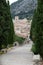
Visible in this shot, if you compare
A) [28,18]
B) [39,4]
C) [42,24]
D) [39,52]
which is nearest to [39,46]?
[39,52]

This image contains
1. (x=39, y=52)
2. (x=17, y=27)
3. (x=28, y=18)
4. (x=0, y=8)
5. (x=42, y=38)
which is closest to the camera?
(x=42, y=38)

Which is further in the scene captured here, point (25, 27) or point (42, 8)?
point (25, 27)

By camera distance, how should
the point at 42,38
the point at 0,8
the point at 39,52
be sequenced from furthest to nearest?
the point at 0,8 < the point at 39,52 < the point at 42,38

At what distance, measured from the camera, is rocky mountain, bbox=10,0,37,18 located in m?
143

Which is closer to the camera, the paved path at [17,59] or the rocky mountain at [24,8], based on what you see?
the paved path at [17,59]

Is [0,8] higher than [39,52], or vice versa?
[0,8]

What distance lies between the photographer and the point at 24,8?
152250mm

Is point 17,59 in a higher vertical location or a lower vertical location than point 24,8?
lower

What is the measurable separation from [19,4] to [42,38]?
14122 centimetres

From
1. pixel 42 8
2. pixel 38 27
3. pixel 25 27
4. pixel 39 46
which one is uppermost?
pixel 42 8

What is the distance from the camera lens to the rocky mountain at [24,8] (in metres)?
143

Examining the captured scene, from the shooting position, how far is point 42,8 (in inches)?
786

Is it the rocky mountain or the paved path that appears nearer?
the paved path

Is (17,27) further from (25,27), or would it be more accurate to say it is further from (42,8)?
(42,8)
